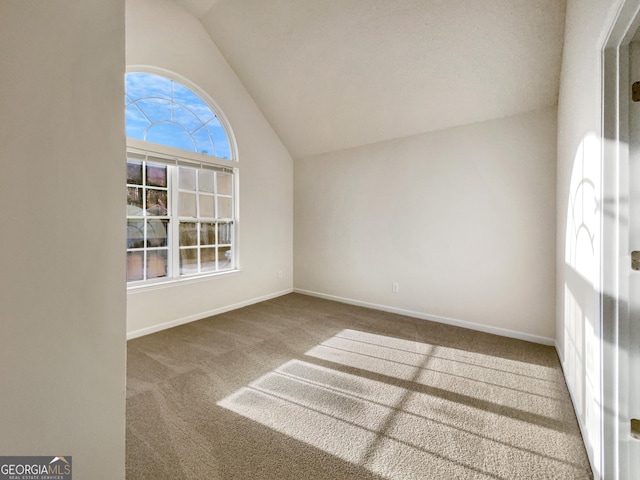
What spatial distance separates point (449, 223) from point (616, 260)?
226 cm

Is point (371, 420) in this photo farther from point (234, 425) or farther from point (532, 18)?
point (532, 18)

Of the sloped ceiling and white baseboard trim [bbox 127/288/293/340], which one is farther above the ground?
the sloped ceiling

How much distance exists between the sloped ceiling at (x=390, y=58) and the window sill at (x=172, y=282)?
2.60m

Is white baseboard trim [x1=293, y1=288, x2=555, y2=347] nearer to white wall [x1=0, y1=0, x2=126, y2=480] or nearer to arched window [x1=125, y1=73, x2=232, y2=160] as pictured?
arched window [x1=125, y1=73, x2=232, y2=160]

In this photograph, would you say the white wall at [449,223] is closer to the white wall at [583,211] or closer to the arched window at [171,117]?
→ the white wall at [583,211]

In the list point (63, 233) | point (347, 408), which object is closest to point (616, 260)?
point (347, 408)

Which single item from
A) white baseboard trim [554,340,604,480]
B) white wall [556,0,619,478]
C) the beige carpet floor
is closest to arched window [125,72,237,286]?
the beige carpet floor

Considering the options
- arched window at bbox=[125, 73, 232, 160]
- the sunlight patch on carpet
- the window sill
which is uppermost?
arched window at bbox=[125, 73, 232, 160]

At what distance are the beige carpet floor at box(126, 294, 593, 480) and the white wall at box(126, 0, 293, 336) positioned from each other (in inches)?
18.2

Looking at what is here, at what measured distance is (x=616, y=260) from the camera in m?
1.31

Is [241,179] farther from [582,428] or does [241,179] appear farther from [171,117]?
[582,428]

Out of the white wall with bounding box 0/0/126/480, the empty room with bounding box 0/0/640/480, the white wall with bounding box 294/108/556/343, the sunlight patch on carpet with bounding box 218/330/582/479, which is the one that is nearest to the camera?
the white wall with bounding box 0/0/126/480

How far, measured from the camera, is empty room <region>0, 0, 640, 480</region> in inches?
34.8

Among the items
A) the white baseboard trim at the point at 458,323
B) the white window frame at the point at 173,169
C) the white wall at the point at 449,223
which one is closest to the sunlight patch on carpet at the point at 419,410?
the white baseboard trim at the point at 458,323
